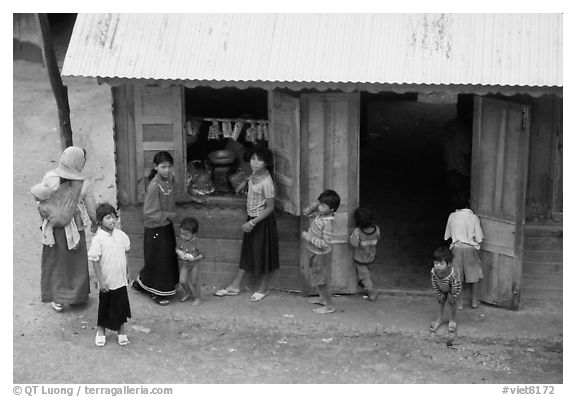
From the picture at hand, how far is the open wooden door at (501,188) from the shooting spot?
→ 33.1ft

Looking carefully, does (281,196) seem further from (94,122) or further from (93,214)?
(94,122)

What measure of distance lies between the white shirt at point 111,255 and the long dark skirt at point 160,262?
0.92 metres

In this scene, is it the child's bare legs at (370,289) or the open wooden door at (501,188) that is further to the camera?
the child's bare legs at (370,289)

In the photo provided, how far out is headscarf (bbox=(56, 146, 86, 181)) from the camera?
10.1m

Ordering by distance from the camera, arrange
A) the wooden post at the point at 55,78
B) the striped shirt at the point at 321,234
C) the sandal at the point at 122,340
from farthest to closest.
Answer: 1. the wooden post at the point at 55,78
2. the striped shirt at the point at 321,234
3. the sandal at the point at 122,340

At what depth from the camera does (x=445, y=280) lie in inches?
391

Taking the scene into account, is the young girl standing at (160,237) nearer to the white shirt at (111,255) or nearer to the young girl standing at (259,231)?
the young girl standing at (259,231)

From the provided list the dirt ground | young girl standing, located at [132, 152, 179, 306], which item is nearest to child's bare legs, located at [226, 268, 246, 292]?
the dirt ground

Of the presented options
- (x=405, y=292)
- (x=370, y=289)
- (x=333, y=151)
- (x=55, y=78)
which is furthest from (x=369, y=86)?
(x=55, y=78)

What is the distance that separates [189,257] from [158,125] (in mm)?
1370

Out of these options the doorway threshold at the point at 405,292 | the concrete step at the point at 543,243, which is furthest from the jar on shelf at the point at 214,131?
the concrete step at the point at 543,243

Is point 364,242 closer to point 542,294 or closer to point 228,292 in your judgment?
point 228,292

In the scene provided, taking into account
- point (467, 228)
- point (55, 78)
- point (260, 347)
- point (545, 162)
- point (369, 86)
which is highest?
point (55, 78)
